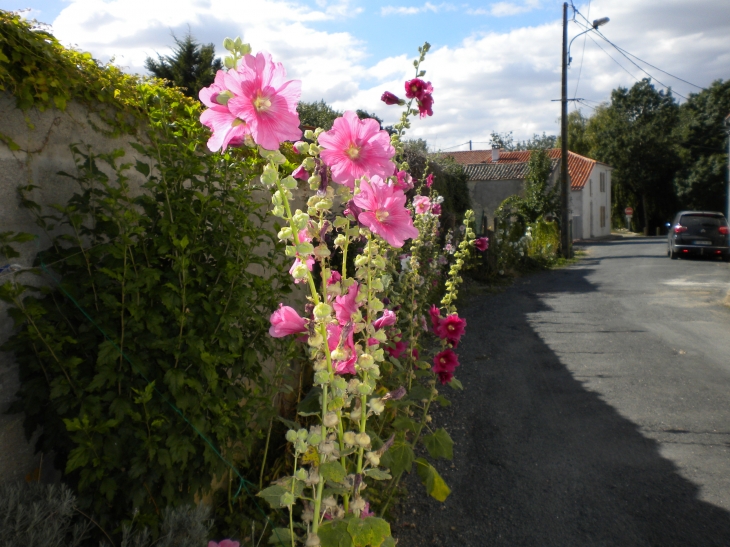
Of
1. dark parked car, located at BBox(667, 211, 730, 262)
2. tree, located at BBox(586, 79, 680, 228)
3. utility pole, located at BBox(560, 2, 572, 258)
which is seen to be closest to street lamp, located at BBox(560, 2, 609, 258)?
utility pole, located at BBox(560, 2, 572, 258)

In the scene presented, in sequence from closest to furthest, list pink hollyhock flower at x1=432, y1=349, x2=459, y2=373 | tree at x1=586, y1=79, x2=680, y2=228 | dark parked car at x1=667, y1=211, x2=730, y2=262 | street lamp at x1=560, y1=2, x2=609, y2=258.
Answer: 1. pink hollyhock flower at x1=432, y1=349, x2=459, y2=373
2. dark parked car at x1=667, y1=211, x2=730, y2=262
3. street lamp at x1=560, y1=2, x2=609, y2=258
4. tree at x1=586, y1=79, x2=680, y2=228

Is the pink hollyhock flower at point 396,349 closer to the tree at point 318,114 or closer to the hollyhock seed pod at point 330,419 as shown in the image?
the hollyhock seed pod at point 330,419

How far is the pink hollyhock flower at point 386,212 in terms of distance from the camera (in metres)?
Answer: 1.67

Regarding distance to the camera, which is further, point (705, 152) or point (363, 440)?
point (705, 152)

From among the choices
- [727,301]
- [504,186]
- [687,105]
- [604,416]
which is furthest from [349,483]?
[687,105]

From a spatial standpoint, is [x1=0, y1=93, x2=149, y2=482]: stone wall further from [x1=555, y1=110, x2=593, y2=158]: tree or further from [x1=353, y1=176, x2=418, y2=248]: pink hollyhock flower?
[x1=555, y1=110, x2=593, y2=158]: tree

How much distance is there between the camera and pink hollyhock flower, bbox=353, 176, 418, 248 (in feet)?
5.47

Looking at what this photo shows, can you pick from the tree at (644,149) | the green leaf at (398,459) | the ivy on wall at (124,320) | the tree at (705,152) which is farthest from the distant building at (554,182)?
the ivy on wall at (124,320)

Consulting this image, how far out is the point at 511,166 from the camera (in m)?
36.9

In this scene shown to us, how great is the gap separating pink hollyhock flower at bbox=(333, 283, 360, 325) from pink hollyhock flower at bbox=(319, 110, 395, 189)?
32cm

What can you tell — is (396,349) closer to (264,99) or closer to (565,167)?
(264,99)

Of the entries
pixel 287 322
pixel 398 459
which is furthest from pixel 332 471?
pixel 398 459

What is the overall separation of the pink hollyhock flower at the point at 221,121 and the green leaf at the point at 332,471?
894 mm

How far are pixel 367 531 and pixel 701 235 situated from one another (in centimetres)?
2126
